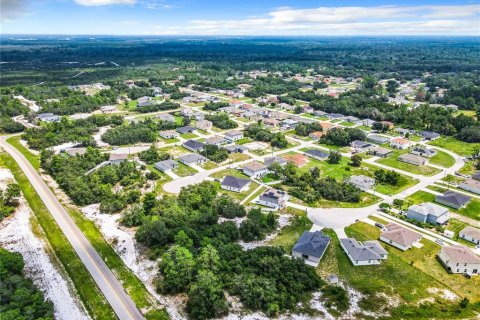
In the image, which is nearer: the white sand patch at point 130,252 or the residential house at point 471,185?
the white sand patch at point 130,252

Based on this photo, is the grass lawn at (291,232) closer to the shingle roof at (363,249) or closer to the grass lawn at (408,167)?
the shingle roof at (363,249)

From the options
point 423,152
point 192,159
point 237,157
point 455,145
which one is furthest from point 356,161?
point 192,159

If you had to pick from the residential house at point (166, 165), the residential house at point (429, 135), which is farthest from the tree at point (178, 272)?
the residential house at point (429, 135)

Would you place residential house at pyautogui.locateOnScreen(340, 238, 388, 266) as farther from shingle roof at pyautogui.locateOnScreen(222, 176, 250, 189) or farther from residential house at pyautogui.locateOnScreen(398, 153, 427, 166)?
residential house at pyautogui.locateOnScreen(398, 153, 427, 166)

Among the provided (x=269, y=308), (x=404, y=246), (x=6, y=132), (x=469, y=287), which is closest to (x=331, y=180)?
(x=404, y=246)

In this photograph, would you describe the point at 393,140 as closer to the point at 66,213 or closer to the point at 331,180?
the point at 331,180

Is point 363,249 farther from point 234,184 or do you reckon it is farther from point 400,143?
point 400,143
